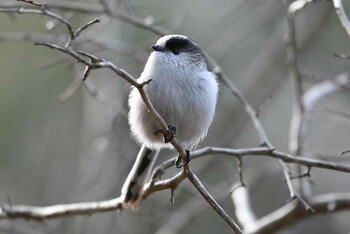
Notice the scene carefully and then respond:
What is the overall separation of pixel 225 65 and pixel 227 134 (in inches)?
57.0

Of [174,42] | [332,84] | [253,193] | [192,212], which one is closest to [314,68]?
[253,193]

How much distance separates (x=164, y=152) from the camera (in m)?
6.16

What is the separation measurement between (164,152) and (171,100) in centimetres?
272

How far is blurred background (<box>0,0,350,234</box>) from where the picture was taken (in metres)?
5.62

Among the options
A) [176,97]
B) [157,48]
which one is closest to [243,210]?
[176,97]


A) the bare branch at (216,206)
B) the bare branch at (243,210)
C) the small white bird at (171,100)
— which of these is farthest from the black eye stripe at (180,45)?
the bare branch at (243,210)

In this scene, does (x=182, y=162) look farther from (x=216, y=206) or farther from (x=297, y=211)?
(x=297, y=211)

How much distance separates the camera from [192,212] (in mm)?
5176

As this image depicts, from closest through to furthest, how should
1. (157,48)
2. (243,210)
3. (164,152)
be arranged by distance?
(157,48) < (243,210) < (164,152)

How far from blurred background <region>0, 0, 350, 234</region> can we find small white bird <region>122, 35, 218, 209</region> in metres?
1.42

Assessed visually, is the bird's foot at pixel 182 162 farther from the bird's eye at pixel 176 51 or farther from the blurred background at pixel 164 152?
the blurred background at pixel 164 152

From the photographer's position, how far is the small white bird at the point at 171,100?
349 cm

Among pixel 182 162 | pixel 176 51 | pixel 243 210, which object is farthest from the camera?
pixel 243 210

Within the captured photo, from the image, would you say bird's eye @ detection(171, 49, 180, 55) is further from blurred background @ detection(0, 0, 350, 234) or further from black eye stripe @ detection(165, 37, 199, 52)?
blurred background @ detection(0, 0, 350, 234)
